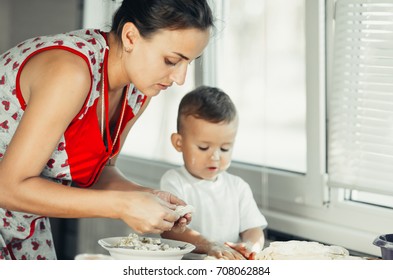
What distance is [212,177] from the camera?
3.87ft

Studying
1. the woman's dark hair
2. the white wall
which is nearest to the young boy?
the woman's dark hair

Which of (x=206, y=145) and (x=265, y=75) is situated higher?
(x=265, y=75)

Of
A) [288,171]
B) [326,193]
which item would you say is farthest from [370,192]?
[288,171]

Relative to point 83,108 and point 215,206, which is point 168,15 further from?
point 215,206

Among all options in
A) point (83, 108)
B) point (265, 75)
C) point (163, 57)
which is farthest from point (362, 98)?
point (83, 108)

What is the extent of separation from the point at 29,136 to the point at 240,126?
546mm

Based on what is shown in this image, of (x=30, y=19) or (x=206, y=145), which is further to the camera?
(x=30, y=19)

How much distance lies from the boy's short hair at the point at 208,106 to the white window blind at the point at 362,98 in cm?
17

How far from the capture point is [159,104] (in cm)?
142

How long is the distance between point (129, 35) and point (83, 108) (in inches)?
4.8

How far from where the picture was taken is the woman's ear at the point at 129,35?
939 millimetres

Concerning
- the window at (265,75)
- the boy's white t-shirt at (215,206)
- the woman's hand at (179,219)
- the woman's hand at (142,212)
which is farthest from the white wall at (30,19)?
the woman's hand at (142,212)

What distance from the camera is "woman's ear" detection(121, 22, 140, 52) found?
3.08ft
